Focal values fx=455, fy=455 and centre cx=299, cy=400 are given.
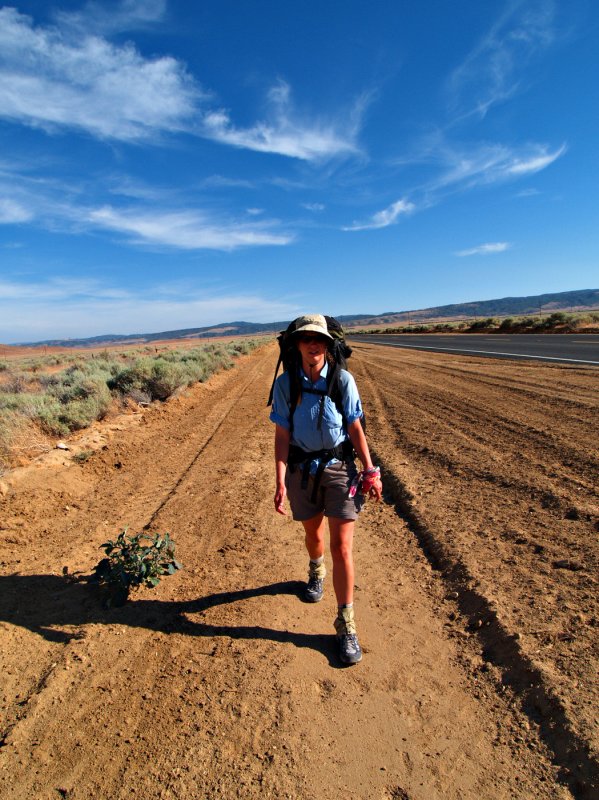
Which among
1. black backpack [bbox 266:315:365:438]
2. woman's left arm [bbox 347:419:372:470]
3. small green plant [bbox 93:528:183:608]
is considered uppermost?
black backpack [bbox 266:315:365:438]

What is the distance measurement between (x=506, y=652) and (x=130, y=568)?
2574 mm

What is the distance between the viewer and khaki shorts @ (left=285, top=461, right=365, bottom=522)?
2.68m

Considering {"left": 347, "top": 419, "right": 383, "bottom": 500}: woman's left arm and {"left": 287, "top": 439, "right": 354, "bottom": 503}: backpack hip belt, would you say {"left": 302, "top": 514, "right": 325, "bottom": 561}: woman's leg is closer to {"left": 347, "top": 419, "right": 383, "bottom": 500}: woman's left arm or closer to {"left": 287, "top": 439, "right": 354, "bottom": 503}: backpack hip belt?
{"left": 287, "top": 439, "right": 354, "bottom": 503}: backpack hip belt

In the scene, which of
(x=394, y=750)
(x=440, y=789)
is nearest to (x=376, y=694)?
(x=394, y=750)

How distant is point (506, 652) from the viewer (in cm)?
261

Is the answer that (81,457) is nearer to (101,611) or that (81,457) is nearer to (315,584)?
(101,611)

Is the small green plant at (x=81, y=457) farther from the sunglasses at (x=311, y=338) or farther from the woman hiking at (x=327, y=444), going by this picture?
the sunglasses at (x=311, y=338)

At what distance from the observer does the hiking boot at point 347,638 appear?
2645mm

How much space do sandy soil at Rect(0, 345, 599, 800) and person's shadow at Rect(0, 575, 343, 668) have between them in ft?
0.05

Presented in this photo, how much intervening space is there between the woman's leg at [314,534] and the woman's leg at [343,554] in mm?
254

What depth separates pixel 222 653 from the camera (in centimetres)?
277

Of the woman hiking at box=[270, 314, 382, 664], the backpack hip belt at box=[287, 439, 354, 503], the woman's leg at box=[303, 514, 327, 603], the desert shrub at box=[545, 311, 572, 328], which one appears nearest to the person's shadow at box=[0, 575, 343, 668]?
the woman's leg at box=[303, 514, 327, 603]

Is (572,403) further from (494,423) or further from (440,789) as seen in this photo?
(440,789)

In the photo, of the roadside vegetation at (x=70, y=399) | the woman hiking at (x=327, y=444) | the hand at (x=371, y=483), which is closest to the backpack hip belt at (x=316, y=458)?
the woman hiking at (x=327, y=444)
